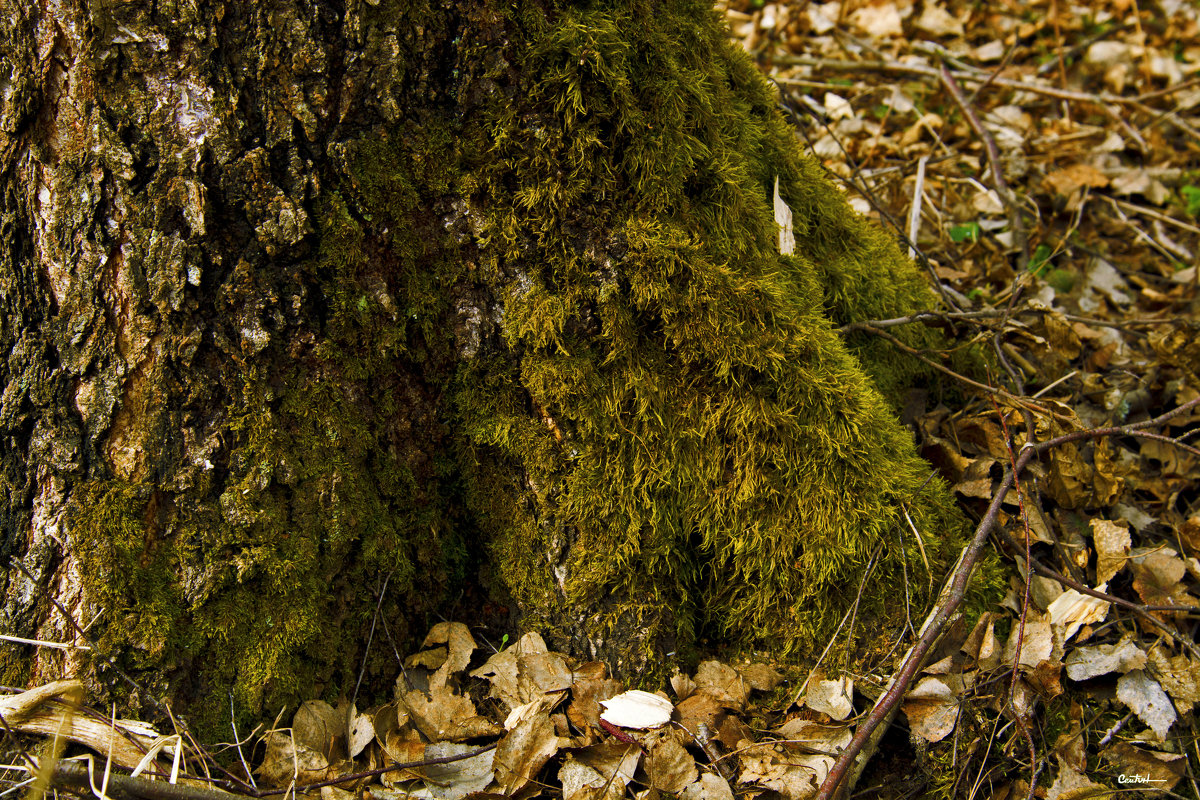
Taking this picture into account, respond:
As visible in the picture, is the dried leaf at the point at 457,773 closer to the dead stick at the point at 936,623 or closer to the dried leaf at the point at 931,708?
the dead stick at the point at 936,623

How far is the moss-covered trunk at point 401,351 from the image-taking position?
1.60 m

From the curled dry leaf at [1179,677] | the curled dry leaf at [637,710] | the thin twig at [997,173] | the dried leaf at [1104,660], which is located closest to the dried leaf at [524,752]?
the curled dry leaf at [637,710]

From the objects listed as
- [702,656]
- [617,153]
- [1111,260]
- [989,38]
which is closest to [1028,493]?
[702,656]

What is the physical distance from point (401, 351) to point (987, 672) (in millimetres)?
1734

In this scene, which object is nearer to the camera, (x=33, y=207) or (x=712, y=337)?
(x=33, y=207)

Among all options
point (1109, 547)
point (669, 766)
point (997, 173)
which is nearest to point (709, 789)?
point (669, 766)

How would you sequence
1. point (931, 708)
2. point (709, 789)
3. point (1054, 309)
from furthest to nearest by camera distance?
point (1054, 309), point (931, 708), point (709, 789)

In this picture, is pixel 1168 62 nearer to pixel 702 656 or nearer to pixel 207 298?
pixel 702 656

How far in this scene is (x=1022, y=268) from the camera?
3.27 m

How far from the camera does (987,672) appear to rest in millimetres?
1851

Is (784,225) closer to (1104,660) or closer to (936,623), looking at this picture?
(936,623)

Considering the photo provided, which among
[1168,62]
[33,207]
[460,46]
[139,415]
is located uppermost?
[1168,62]

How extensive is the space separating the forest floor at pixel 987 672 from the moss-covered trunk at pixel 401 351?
0.51ft

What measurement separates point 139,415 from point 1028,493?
243 centimetres
